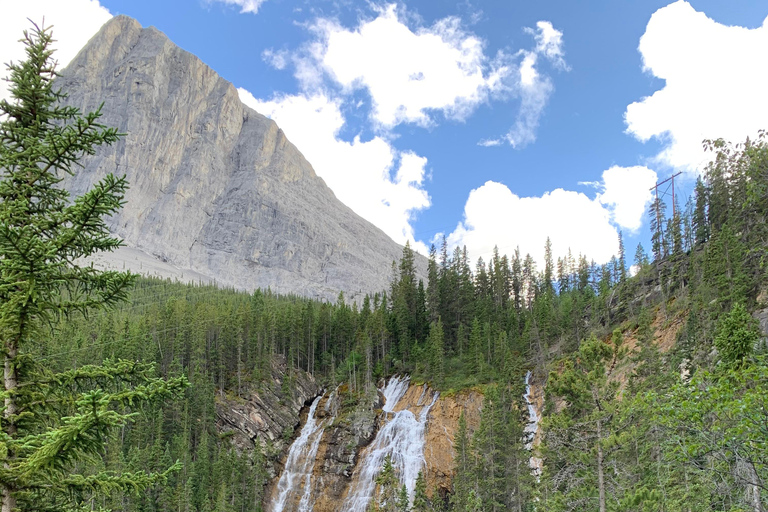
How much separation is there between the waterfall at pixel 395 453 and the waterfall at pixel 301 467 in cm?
569

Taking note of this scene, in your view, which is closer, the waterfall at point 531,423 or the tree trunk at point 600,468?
the tree trunk at point 600,468

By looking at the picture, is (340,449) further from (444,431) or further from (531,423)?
(531,423)

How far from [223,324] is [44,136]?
239 ft

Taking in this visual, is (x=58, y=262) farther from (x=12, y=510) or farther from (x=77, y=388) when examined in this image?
(x=12, y=510)

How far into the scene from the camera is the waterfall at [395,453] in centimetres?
5300

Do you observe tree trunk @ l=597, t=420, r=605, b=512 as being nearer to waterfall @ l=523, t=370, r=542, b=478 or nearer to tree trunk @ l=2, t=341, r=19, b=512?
tree trunk @ l=2, t=341, r=19, b=512

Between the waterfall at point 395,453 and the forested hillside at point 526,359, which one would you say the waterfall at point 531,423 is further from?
the waterfall at point 395,453

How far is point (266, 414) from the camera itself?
6444 centimetres

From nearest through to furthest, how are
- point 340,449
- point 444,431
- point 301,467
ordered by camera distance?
point 444,431, point 301,467, point 340,449

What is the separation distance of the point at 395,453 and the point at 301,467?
12247mm

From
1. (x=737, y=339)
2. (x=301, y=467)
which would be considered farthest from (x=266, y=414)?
(x=737, y=339)

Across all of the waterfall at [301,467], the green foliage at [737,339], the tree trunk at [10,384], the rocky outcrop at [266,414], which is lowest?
the waterfall at [301,467]

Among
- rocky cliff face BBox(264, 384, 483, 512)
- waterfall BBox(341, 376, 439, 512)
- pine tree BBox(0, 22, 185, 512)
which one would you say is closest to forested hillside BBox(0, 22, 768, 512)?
Result: pine tree BBox(0, 22, 185, 512)

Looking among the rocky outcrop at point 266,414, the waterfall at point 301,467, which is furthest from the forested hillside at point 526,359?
the waterfall at point 301,467
